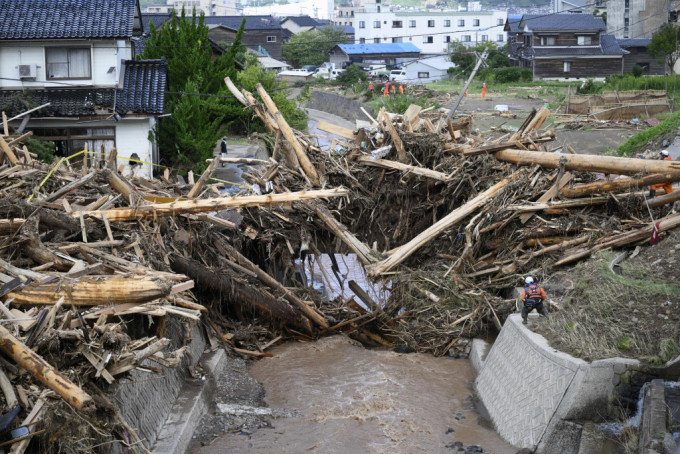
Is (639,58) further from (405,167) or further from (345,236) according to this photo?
(345,236)

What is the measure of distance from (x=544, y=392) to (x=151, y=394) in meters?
4.74

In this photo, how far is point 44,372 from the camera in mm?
6293

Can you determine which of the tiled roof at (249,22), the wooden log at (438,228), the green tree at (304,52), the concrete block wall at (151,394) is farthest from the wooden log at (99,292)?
the green tree at (304,52)

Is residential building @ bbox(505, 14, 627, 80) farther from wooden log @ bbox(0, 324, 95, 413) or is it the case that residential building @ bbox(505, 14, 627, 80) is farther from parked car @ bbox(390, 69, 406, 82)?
wooden log @ bbox(0, 324, 95, 413)

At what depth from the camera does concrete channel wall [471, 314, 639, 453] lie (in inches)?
338

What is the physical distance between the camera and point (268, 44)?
3191 inches

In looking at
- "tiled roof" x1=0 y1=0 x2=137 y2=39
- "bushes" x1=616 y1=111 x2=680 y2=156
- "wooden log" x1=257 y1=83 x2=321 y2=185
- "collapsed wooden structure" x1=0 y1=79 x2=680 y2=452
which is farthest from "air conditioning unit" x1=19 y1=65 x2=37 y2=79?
"bushes" x1=616 y1=111 x2=680 y2=156

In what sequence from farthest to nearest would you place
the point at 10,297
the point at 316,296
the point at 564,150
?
the point at 564,150 → the point at 316,296 → the point at 10,297

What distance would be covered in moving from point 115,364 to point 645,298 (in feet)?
22.8

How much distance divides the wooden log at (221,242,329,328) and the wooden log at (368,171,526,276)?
1398 mm

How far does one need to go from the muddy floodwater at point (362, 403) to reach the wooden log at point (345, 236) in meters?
1.63

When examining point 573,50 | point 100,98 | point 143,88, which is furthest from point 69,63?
point 573,50

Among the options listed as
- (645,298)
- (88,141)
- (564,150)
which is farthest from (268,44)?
(645,298)

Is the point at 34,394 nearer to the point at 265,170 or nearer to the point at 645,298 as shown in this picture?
the point at 645,298
